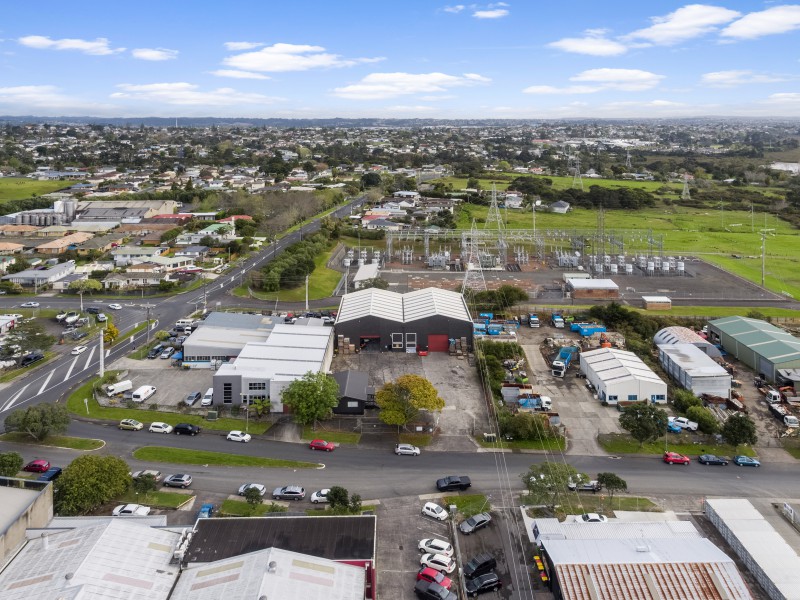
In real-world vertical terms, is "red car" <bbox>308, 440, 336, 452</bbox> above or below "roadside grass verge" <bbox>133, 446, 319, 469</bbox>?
above

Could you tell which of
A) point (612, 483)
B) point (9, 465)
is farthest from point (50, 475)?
point (612, 483)

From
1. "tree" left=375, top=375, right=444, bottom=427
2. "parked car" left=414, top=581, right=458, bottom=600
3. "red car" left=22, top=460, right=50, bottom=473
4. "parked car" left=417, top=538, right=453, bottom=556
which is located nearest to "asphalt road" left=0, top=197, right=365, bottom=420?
"red car" left=22, top=460, right=50, bottom=473

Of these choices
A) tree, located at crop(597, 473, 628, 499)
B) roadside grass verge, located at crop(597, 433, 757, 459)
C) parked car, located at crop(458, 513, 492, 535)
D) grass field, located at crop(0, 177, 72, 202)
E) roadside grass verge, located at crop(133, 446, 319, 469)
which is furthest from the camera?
grass field, located at crop(0, 177, 72, 202)

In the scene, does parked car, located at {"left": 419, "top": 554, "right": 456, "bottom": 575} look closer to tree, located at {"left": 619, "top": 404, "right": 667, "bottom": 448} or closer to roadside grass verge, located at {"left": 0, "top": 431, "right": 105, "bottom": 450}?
tree, located at {"left": 619, "top": 404, "right": 667, "bottom": 448}

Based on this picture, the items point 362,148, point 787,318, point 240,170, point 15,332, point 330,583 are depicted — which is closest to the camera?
point 330,583

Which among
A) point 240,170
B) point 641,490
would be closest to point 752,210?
point 641,490

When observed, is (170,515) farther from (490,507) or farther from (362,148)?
(362,148)

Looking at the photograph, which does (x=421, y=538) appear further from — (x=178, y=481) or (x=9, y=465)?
(x=9, y=465)

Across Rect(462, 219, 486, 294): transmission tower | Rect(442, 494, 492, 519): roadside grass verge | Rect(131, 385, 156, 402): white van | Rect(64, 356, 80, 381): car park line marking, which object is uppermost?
Rect(462, 219, 486, 294): transmission tower
